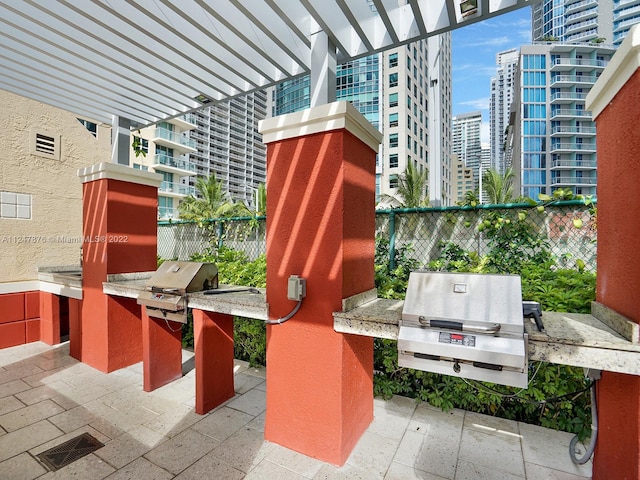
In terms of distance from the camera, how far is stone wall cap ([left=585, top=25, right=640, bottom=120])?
1.47 meters

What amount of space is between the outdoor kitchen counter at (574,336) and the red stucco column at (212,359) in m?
1.52

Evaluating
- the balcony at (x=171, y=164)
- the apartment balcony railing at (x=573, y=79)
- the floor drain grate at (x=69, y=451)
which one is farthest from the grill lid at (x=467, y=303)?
→ the apartment balcony railing at (x=573, y=79)

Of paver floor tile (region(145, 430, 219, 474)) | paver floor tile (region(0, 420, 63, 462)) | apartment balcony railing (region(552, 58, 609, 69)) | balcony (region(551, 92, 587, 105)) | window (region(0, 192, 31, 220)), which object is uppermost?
apartment balcony railing (region(552, 58, 609, 69))

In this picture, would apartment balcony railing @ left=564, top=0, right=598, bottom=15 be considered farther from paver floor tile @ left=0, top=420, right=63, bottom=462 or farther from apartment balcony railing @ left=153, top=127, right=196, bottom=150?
paver floor tile @ left=0, top=420, right=63, bottom=462

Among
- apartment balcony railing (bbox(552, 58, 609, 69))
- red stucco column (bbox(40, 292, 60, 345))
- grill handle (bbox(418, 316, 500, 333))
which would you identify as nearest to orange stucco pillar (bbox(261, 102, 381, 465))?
grill handle (bbox(418, 316, 500, 333))

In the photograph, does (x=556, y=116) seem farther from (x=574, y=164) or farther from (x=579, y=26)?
(x=579, y=26)

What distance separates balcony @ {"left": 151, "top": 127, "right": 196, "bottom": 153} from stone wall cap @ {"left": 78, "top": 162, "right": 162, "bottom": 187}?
3070 cm

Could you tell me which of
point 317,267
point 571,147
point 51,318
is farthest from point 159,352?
point 571,147

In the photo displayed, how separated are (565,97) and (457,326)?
5689 cm

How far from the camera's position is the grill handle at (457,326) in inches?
68.6

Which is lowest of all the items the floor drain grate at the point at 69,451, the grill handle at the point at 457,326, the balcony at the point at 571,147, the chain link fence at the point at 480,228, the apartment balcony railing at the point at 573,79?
the floor drain grate at the point at 69,451

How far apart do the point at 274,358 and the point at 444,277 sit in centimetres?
150

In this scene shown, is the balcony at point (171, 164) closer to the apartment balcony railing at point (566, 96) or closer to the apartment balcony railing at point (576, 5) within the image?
the apartment balcony railing at point (566, 96)

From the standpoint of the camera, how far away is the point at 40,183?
5.21 m
